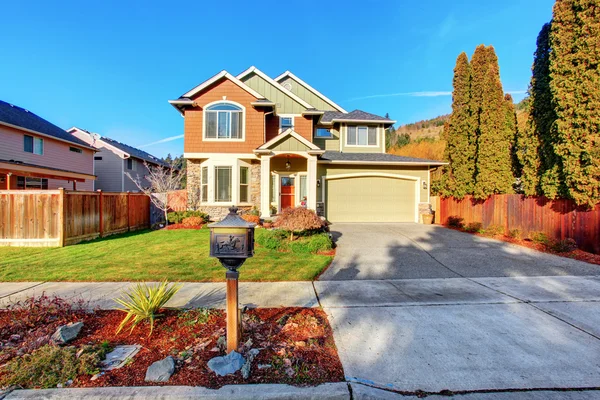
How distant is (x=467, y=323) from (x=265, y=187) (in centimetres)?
1059

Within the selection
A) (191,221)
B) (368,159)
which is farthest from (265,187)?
(368,159)

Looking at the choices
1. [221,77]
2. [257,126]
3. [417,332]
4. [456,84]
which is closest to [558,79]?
[456,84]

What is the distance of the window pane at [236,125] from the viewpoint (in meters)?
14.2

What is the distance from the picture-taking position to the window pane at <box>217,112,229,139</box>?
46.8 ft

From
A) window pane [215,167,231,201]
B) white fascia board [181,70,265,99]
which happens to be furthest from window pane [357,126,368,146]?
window pane [215,167,231,201]

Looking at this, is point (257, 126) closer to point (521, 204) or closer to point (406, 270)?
point (406, 270)

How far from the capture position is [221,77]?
46.3 feet

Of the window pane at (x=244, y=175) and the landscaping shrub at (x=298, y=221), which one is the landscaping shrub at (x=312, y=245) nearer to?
the landscaping shrub at (x=298, y=221)

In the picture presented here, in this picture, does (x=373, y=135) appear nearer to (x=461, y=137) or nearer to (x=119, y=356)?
(x=461, y=137)

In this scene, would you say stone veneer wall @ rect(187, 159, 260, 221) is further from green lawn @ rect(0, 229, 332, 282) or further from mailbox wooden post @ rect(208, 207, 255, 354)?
mailbox wooden post @ rect(208, 207, 255, 354)

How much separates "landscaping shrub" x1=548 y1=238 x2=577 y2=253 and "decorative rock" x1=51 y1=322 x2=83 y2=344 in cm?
1154

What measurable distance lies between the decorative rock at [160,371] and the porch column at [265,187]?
35.4 ft

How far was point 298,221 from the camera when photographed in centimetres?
873

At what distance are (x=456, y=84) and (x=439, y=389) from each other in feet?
49.9
